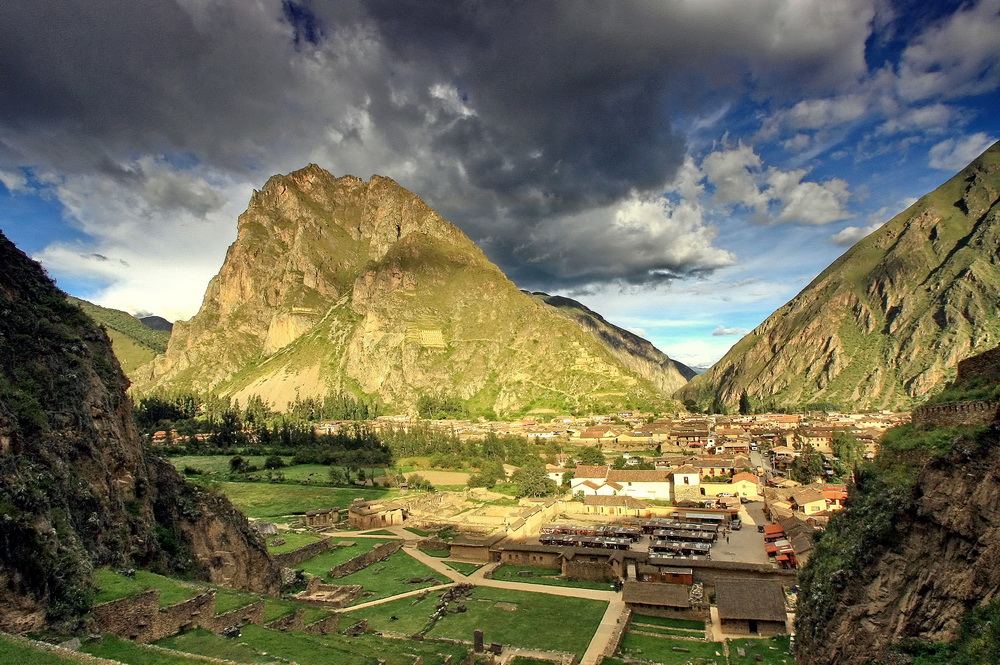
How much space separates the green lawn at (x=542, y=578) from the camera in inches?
1394

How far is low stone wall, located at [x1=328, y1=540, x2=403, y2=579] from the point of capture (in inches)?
1484

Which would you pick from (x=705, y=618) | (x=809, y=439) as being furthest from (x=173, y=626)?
(x=809, y=439)

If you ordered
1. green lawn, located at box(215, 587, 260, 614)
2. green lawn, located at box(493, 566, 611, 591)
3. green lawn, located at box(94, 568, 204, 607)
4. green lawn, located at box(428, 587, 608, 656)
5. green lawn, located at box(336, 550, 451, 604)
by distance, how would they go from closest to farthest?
green lawn, located at box(94, 568, 204, 607) < green lawn, located at box(215, 587, 260, 614) < green lawn, located at box(428, 587, 608, 656) < green lawn, located at box(336, 550, 451, 604) < green lawn, located at box(493, 566, 611, 591)

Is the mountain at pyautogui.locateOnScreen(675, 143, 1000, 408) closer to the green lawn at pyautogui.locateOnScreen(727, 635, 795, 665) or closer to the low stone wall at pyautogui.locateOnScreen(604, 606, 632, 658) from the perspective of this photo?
the green lawn at pyautogui.locateOnScreen(727, 635, 795, 665)

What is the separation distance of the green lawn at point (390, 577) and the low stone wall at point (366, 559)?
42cm

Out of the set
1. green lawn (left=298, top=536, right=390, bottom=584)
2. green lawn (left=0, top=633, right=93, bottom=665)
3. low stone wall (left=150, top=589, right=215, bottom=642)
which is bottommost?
green lawn (left=298, top=536, right=390, bottom=584)

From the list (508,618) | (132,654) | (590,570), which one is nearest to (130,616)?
(132,654)

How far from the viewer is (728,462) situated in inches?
2680

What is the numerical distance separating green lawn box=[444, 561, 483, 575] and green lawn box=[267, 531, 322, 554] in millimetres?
11114

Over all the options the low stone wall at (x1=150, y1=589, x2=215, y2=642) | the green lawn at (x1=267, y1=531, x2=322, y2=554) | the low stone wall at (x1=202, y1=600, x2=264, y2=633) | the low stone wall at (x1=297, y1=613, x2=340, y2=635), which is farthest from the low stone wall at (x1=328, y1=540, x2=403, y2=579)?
the low stone wall at (x1=150, y1=589, x2=215, y2=642)

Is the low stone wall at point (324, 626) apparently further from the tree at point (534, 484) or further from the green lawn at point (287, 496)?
the tree at point (534, 484)

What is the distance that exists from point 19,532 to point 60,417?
781 centimetres

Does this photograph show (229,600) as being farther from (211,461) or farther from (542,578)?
(211,461)

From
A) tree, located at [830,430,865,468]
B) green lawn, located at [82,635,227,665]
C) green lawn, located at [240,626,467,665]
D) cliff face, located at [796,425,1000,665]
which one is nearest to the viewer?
cliff face, located at [796,425,1000,665]
